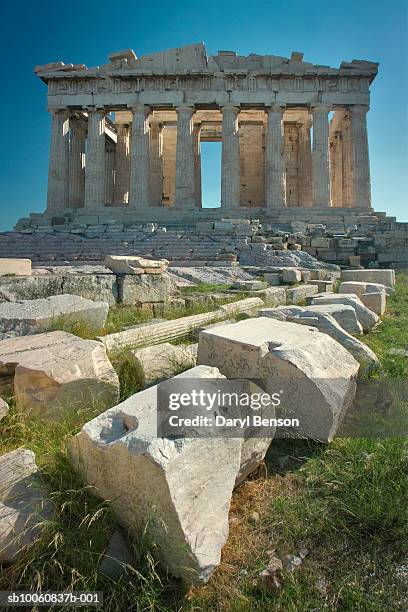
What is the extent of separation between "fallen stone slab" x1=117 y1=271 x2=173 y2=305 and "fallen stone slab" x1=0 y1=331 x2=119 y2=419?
276 centimetres

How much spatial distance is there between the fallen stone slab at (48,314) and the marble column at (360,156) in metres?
19.5

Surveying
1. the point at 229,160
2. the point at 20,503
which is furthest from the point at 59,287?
the point at 229,160

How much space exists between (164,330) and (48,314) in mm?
1270

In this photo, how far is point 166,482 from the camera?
1.59 metres

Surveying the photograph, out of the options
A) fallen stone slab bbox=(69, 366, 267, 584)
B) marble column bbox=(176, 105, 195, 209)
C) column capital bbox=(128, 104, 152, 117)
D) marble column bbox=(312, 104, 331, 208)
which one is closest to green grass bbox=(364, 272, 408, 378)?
fallen stone slab bbox=(69, 366, 267, 584)

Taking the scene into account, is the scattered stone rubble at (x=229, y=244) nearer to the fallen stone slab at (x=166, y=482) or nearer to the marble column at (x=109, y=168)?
the marble column at (x=109, y=168)

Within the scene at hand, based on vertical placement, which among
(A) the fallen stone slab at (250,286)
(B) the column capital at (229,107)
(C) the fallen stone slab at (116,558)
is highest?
(B) the column capital at (229,107)

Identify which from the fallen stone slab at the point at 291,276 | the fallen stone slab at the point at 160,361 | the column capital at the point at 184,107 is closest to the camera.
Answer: the fallen stone slab at the point at 160,361

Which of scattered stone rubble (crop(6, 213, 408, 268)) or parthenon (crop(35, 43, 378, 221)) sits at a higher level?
parthenon (crop(35, 43, 378, 221))

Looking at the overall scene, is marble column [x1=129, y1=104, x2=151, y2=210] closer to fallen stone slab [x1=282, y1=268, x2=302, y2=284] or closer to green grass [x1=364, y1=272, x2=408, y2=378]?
fallen stone slab [x1=282, y1=268, x2=302, y2=284]

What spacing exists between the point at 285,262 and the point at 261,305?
6.43 metres

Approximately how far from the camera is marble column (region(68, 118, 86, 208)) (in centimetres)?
2258

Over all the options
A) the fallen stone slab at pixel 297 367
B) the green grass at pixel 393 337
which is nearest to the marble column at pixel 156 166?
the green grass at pixel 393 337

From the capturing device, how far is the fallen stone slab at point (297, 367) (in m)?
2.43
